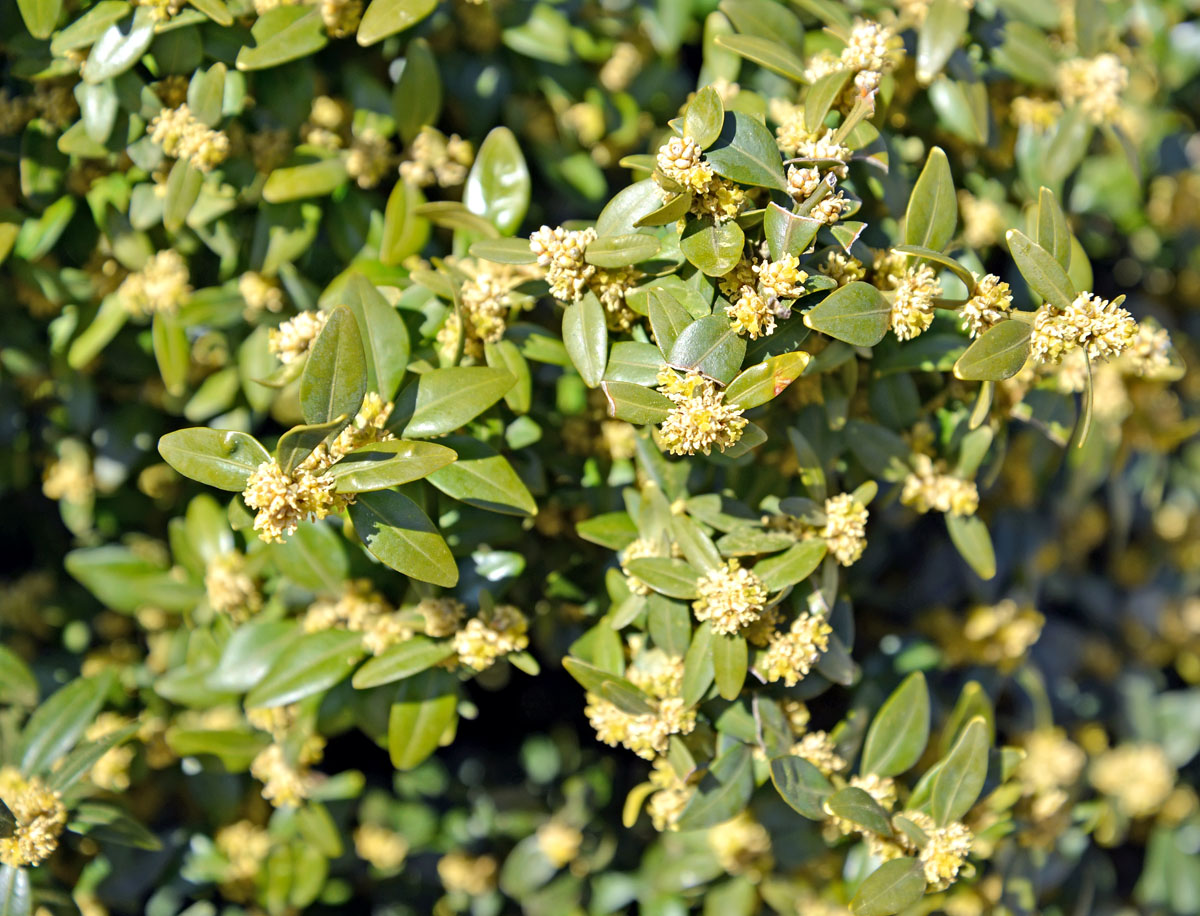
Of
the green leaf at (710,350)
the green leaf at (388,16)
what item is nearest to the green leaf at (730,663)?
the green leaf at (710,350)

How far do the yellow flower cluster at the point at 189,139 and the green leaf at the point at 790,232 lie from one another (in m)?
0.86

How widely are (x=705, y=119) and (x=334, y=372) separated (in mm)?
542

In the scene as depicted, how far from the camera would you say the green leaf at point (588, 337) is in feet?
4.15

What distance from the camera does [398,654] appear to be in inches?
56.1

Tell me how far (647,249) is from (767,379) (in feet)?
0.78

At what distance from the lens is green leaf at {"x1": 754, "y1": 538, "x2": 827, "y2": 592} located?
1326 mm

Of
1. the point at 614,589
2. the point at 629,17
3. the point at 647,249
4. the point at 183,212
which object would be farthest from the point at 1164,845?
the point at 183,212

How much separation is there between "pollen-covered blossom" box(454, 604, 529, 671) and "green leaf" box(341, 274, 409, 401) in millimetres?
354

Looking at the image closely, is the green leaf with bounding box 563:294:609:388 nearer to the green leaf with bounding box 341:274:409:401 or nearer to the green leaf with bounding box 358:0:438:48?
the green leaf with bounding box 341:274:409:401

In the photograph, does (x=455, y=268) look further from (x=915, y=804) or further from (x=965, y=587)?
(x=965, y=587)

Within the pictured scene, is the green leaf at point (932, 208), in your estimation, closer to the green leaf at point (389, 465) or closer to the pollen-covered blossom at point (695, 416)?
the pollen-covered blossom at point (695, 416)

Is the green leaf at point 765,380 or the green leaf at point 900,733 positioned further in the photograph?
the green leaf at point 900,733

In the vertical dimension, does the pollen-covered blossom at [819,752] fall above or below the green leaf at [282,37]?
below

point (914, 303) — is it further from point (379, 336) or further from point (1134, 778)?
point (1134, 778)
